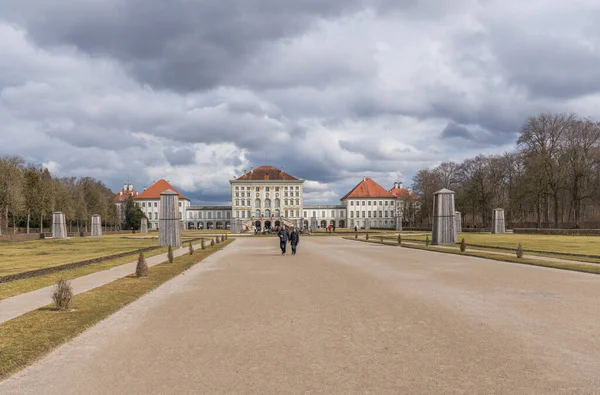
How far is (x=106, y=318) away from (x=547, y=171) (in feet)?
195

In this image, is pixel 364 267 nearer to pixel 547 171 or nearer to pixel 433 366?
pixel 433 366

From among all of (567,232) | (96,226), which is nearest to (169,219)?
(96,226)

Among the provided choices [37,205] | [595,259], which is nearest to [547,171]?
[595,259]

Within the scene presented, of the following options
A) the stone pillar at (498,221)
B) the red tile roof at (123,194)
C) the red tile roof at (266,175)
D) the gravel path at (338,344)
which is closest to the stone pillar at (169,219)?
the gravel path at (338,344)

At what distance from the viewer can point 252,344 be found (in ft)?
22.1

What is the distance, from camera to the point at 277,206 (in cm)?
13450

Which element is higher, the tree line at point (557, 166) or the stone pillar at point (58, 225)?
the tree line at point (557, 166)

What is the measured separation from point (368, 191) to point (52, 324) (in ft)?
435

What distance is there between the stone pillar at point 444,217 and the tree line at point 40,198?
46965 millimetres

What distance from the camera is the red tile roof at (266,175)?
441ft

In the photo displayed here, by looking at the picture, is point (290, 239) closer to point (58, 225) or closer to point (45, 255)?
point (45, 255)

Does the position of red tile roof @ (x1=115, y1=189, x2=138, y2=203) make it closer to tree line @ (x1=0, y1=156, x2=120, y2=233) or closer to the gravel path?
tree line @ (x1=0, y1=156, x2=120, y2=233)

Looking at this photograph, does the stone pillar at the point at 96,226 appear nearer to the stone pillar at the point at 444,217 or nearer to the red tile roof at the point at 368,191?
the stone pillar at the point at 444,217

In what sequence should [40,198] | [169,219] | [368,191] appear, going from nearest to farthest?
1. [169,219]
2. [40,198]
3. [368,191]
